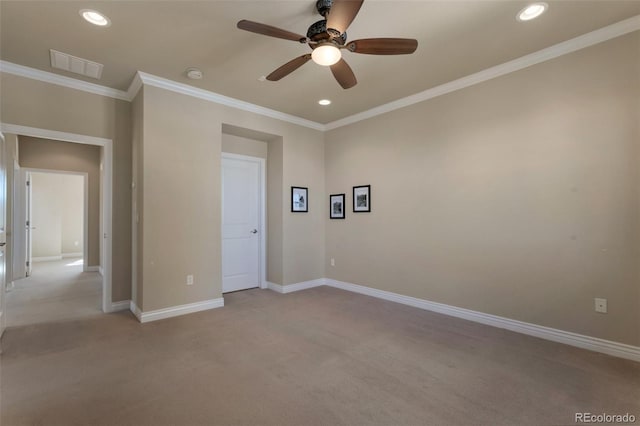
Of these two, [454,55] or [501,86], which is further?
[501,86]

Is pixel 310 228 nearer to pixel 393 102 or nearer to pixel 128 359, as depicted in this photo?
pixel 393 102

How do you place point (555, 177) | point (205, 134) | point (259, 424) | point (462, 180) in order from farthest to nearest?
point (205, 134) → point (462, 180) → point (555, 177) → point (259, 424)

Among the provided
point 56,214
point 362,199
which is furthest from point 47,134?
point 56,214

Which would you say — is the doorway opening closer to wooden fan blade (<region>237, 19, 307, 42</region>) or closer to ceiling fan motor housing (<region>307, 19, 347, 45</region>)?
wooden fan blade (<region>237, 19, 307, 42</region>)

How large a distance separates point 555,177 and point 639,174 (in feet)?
1.82

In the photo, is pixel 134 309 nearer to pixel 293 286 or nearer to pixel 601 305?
pixel 293 286

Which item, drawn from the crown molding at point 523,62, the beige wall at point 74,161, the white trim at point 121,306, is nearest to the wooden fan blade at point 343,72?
the crown molding at point 523,62

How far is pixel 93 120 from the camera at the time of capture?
3.64m

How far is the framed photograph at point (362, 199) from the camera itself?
4.58 m

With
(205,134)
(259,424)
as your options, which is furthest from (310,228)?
(259,424)

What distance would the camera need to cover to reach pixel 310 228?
16.8ft

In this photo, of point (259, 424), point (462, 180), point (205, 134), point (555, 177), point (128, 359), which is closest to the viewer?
point (259, 424)

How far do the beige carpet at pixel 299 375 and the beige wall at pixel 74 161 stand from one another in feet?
13.9

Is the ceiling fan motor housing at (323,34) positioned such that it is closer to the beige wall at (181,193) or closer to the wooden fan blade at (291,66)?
the wooden fan blade at (291,66)
